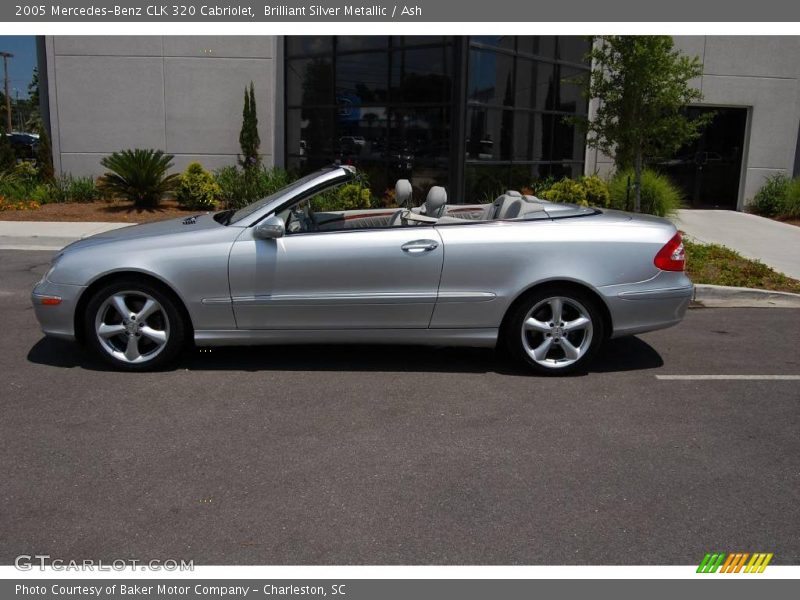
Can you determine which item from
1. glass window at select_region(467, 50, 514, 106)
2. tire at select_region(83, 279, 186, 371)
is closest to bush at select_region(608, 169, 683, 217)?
glass window at select_region(467, 50, 514, 106)

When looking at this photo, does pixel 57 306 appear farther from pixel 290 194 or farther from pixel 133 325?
pixel 290 194

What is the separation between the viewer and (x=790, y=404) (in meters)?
5.24

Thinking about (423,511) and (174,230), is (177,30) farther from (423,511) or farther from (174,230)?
(423,511)

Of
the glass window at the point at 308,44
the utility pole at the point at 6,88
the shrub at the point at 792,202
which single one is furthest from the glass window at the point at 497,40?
the utility pole at the point at 6,88

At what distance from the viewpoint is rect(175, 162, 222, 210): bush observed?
15.0 m

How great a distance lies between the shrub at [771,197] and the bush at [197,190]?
11.5 m

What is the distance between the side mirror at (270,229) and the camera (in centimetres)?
551

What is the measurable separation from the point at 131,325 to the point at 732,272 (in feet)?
23.7

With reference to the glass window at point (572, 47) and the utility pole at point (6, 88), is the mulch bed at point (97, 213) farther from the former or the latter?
the utility pole at point (6, 88)

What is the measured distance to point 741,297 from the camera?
8.75m

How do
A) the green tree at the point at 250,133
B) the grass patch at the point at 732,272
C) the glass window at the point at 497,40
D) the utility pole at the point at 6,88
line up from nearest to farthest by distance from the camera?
the grass patch at the point at 732,272
the glass window at the point at 497,40
the green tree at the point at 250,133
the utility pole at the point at 6,88

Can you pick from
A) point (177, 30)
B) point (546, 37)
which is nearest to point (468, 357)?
point (546, 37)

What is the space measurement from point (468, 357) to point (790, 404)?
2297mm

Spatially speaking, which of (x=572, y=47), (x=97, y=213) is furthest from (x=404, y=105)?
(x=97, y=213)
